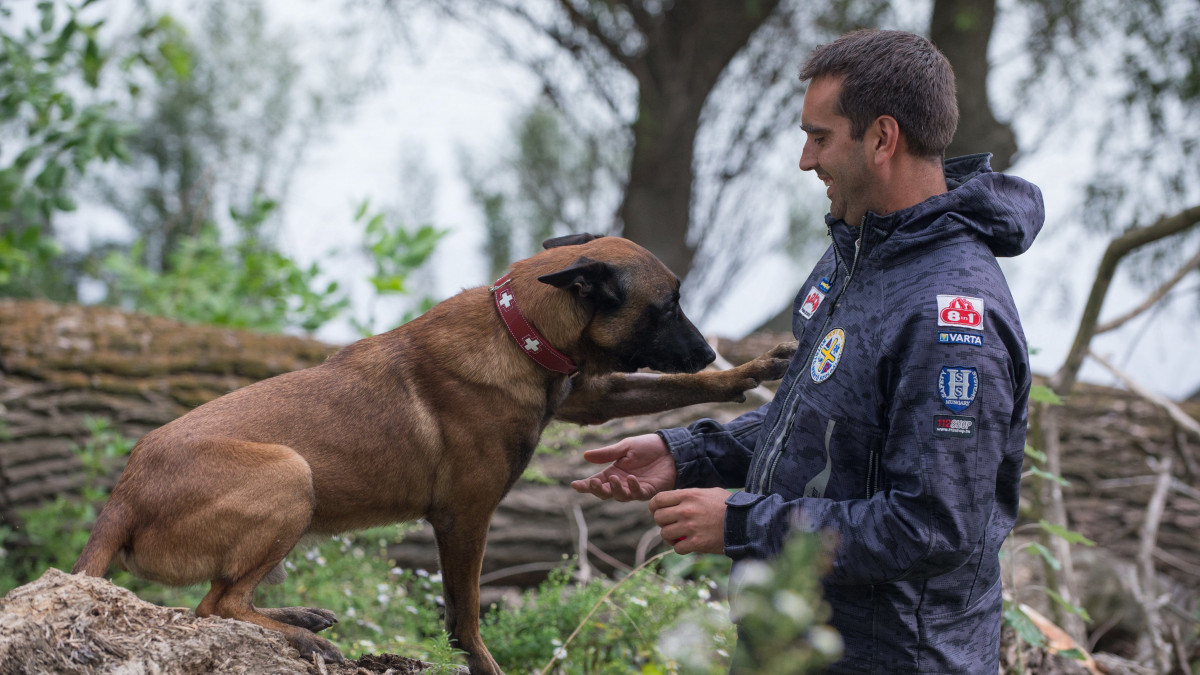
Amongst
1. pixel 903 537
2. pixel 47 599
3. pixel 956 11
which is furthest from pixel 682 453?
pixel 956 11

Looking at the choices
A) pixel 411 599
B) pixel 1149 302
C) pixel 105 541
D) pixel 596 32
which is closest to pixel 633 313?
pixel 105 541

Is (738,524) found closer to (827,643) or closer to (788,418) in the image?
(788,418)

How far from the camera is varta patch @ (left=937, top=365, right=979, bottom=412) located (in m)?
1.92

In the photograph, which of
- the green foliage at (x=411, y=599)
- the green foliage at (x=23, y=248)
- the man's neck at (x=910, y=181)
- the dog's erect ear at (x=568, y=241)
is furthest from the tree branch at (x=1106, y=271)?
the green foliage at (x=23, y=248)

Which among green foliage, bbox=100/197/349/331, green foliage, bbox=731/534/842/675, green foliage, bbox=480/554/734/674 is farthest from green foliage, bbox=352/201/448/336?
green foliage, bbox=731/534/842/675

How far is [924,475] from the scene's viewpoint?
190 centimetres

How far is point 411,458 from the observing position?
2.85 metres

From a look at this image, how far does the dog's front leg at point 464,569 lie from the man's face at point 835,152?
1495 millimetres

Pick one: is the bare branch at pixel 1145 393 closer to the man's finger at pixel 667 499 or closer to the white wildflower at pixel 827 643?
the man's finger at pixel 667 499

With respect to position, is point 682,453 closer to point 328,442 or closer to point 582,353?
point 582,353

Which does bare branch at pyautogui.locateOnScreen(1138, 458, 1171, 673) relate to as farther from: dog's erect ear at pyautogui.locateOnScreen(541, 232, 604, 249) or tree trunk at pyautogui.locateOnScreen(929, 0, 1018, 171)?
tree trunk at pyautogui.locateOnScreen(929, 0, 1018, 171)

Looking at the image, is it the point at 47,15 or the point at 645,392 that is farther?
the point at 47,15

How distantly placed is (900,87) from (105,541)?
2557 millimetres

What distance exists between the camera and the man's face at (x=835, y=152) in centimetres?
226
